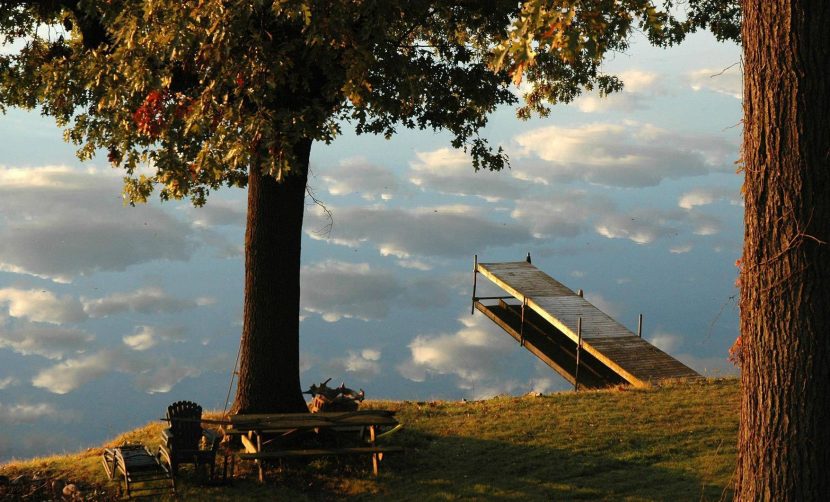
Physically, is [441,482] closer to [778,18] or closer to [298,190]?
[298,190]

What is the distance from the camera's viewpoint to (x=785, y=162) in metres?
7.49

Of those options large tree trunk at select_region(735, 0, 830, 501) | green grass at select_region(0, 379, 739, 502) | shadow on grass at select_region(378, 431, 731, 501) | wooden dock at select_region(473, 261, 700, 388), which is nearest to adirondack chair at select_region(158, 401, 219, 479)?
green grass at select_region(0, 379, 739, 502)

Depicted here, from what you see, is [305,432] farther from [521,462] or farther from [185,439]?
[521,462]

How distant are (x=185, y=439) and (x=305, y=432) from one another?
2140mm

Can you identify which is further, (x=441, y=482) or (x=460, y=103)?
(x=460, y=103)

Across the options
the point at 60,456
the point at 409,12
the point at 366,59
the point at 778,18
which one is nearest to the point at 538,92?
the point at 409,12

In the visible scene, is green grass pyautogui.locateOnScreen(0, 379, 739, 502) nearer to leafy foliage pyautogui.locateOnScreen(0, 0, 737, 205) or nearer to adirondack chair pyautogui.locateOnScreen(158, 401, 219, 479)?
adirondack chair pyautogui.locateOnScreen(158, 401, 219, 479)

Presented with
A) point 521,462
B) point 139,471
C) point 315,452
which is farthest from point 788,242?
point 139,471

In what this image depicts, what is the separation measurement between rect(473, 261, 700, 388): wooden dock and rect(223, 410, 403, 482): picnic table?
9484mm

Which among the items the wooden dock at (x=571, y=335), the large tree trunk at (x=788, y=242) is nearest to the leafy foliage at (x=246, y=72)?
the large tree trunk at (x=788, y=242)

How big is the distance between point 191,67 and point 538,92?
11445 mm

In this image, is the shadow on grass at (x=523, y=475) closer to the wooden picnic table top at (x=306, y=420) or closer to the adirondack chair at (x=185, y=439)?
the wooden picnic table top at (x=306, y=420)

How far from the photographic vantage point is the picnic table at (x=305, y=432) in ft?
44.4

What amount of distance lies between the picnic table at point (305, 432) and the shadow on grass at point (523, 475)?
0.64 m
